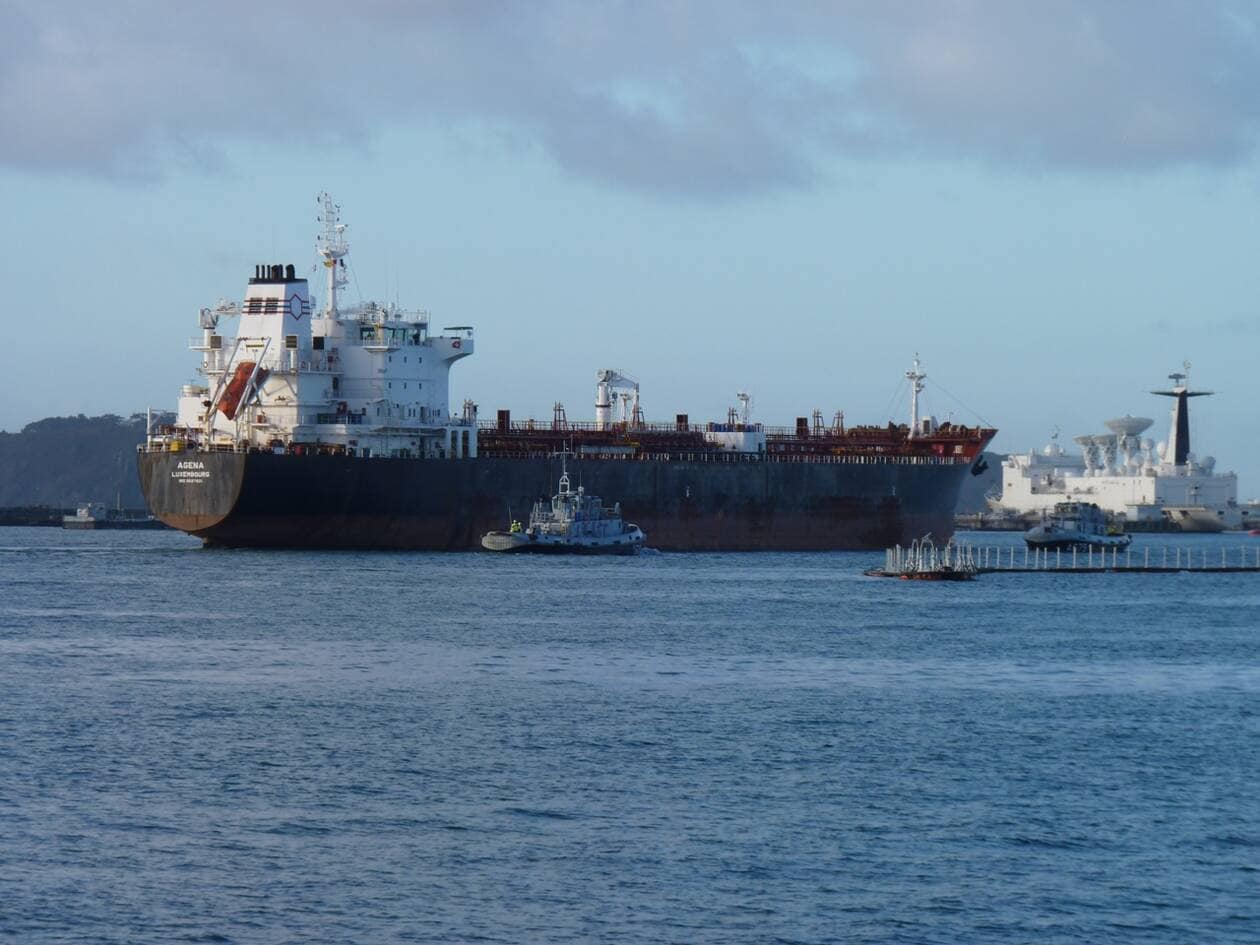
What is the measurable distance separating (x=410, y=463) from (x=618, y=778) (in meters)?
40.2

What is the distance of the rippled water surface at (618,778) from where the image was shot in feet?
61.4

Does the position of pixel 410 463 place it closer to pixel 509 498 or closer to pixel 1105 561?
pixel 509 498

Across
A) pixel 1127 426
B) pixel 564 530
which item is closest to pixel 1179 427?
pixel 1127 426

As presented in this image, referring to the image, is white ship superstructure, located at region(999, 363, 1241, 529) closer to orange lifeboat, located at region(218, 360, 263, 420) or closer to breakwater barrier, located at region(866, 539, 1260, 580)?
breakwater barrier, located at region(866, 539, 1260, 580)

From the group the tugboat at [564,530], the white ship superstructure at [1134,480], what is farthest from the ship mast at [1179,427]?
the tugboat at [564,530]

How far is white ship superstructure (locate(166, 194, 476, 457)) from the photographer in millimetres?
65062

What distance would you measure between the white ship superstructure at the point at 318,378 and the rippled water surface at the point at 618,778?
1872 centimetres

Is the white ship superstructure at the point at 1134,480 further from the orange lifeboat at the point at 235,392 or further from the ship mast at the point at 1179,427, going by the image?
the orange lifeboat at the point at 235,392

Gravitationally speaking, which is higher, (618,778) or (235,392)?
(235,392)

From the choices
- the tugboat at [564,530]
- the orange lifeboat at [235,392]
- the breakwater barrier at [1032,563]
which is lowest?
the breakwater barrier at [1032,563]

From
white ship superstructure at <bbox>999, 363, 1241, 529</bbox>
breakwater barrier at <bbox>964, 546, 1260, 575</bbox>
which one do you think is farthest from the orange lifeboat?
white ship superstructure at <bbox>999, 363, 1241, 529</bbox>

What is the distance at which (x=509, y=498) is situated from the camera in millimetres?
67938

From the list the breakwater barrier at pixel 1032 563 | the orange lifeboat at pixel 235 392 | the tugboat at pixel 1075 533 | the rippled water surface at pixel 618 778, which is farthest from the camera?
the tugboat at pixel 1075 533

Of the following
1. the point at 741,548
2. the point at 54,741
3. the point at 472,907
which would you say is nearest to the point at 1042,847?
the point at 472,907
